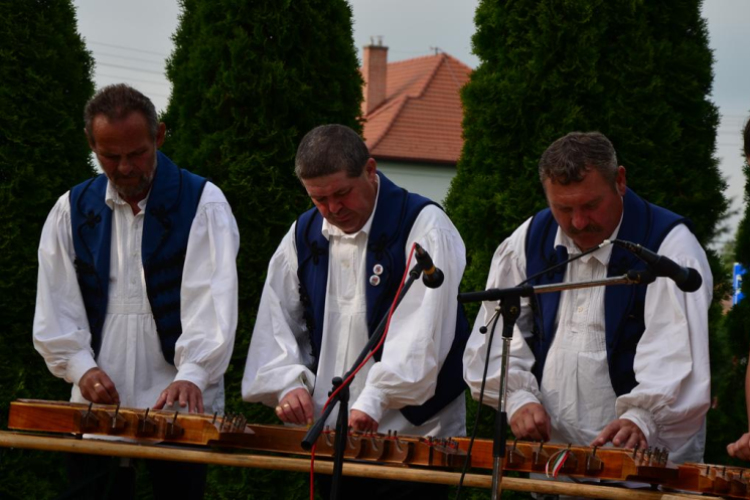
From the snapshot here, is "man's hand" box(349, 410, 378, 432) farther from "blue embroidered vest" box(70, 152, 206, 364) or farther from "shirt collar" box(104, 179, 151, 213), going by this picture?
"shirt collar" box(104, 179, 151, 213)

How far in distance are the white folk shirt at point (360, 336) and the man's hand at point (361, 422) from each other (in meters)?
0.07

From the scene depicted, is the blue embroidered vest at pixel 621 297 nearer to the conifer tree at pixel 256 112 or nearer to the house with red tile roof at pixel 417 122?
the conifer tree at pixel 256 112

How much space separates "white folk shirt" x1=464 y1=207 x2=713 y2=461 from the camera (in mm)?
4699

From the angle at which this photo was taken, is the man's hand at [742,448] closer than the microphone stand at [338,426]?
No

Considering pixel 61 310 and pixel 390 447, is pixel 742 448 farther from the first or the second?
pixel 61 310

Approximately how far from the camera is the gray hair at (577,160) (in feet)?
16.0

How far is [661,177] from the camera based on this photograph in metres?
6.71

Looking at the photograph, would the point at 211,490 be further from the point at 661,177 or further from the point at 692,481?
the point at 692,481

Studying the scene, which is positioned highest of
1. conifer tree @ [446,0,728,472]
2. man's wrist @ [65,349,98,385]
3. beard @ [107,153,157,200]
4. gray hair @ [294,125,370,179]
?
conifer tree @ [446,0,728,472]

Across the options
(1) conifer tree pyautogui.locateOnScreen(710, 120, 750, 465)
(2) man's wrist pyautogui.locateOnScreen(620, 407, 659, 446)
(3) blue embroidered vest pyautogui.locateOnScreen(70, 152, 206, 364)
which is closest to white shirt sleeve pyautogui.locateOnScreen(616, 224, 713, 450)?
(2) man's wrist pyautogui.locateOnScreen(620, 407, 659, 446)

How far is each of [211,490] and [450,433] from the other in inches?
103

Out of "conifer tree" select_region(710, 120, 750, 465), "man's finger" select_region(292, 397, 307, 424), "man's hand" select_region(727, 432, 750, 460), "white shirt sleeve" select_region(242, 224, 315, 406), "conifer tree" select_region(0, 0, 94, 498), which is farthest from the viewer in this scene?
"conifer tree" select_region(0, 0, 94, 498)

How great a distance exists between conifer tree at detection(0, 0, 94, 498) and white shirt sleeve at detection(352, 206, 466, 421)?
10.4ft

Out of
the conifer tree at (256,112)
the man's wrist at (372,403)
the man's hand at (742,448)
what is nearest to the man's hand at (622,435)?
the man's hand at (742,448)
